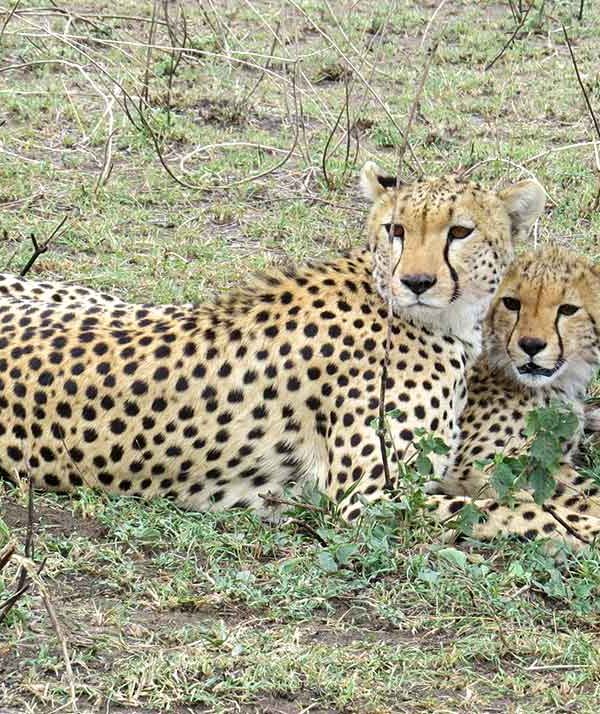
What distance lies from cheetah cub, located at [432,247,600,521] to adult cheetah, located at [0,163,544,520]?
169 mm

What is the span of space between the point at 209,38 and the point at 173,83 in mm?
736

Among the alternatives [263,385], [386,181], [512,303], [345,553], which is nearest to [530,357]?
[512,303]

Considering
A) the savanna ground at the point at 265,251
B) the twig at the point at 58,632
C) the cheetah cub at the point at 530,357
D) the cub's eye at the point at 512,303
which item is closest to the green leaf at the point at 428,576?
the savanna ground at the point at 265,251

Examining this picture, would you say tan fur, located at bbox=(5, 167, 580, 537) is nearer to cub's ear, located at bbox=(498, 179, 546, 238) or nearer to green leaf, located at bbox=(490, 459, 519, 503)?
cub's ear, located at bbox=(498, 179, 546, 238)

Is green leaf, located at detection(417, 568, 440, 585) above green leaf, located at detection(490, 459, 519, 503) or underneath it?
underneath

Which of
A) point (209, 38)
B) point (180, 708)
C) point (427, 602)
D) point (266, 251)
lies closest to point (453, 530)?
point (427, 602)

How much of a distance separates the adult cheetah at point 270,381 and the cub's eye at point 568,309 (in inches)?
11.1

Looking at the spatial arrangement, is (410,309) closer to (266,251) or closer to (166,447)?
(166,447)

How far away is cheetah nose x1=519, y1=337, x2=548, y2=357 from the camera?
461cm

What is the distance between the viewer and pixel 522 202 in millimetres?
4613

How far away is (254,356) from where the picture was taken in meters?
4.46

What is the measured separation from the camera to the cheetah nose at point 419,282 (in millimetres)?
4277

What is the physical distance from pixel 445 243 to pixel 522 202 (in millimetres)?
378

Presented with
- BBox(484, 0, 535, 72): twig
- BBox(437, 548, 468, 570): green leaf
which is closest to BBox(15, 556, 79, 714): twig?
BBox(437, 548, 468, 570): green leaf
